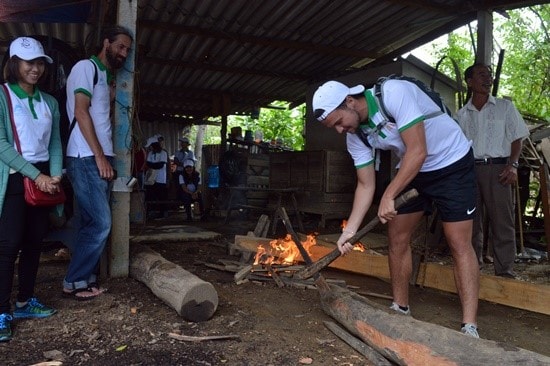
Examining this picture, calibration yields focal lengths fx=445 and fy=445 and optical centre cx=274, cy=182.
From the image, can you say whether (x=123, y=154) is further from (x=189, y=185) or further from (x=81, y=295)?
(x=189, y=185)

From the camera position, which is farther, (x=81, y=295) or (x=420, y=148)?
(x=81, y=295)

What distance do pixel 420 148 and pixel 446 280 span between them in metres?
2.00

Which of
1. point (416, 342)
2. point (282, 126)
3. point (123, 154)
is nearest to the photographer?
point (416, 342)

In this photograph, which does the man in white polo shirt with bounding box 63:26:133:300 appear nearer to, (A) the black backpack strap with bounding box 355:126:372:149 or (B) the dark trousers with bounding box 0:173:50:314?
(B) the dark trousers with bounding box 0:173:50:314

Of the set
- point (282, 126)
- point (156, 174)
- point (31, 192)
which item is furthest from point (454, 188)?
point (282, 126)

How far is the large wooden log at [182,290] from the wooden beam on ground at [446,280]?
1.72 m

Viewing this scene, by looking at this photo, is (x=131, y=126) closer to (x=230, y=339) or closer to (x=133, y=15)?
(x=133, y=15)

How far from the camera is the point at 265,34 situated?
313 inches

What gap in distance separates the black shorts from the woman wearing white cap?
2.73 metres

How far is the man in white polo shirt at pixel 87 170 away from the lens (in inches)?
141

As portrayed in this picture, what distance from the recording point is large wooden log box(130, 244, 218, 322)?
3.21m

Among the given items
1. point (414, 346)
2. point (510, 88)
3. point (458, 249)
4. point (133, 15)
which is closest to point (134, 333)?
point (414, 346)

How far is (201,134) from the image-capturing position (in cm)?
2152

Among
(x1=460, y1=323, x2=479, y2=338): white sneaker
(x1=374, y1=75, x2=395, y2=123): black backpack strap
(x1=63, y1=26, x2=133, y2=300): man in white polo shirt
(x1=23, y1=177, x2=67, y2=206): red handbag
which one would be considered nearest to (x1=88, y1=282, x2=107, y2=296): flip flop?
(x1=63, y1=26, x2=133, y2=300): man in white polo shirt
